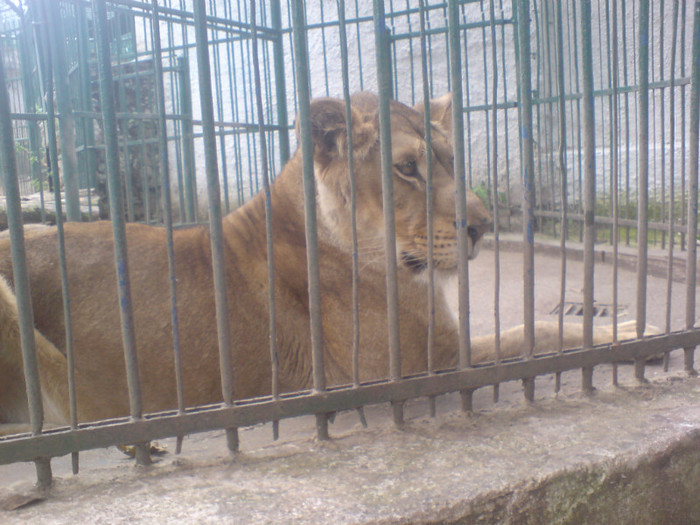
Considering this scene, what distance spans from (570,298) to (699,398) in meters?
3.02

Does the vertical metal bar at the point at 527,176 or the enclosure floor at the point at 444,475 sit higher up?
the vertical metal bar at the point at 527,176

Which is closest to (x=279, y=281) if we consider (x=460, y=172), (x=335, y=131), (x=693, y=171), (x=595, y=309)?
(x=335, y=131)

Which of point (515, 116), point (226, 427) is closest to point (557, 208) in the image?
point (515, 116)

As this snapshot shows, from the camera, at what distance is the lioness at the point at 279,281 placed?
8.36 ft

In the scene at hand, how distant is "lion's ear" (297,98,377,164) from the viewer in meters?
2.77

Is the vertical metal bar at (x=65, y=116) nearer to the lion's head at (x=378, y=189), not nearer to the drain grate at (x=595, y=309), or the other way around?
the lion's head at (x=378, y=189)

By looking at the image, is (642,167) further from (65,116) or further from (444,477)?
(65,116)

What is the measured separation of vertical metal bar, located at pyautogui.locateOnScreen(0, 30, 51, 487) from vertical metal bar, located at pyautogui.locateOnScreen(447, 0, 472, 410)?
133 centimetres

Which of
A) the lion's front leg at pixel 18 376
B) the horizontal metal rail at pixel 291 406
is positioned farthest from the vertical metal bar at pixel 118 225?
the lion's front leg at pixel 18 376

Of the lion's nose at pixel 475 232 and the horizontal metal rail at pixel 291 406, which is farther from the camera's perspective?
the lion's nose at pixel 475 232

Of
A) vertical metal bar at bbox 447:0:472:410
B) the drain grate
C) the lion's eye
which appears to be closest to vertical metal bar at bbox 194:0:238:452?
vertical metal bar at bbox 447:0:472:410

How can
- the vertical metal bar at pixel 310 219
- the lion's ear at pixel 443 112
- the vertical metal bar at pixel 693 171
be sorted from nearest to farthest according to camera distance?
the vertical metal bar at pixel 310 219
the vertical metal bar at pixel 693 171
the lion's ear at pixel 443 112

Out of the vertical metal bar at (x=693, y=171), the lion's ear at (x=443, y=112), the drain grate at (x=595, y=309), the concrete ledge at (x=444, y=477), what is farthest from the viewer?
the drain grate at (x=595, y=309)

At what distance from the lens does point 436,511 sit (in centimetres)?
159
